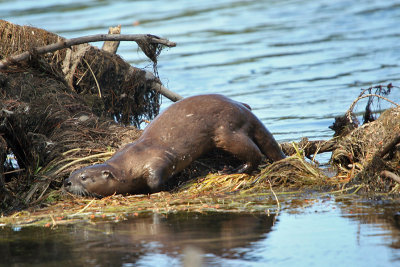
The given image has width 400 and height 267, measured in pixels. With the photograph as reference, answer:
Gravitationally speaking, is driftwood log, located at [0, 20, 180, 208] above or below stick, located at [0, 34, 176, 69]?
below

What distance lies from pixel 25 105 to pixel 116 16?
20372mm

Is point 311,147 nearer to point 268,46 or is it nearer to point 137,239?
point 137,239

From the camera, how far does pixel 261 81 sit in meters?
16.7

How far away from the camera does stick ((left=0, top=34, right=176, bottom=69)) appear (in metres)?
9.10

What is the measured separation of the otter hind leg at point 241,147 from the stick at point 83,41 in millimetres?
1510

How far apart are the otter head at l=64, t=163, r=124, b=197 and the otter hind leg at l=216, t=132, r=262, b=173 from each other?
118 centimetres

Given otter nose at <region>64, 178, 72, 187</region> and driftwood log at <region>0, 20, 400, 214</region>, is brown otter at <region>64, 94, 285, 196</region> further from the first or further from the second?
driftwood log at <region>0, 20, 400, 214</region>

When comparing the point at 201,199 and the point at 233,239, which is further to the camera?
the point at 201,199

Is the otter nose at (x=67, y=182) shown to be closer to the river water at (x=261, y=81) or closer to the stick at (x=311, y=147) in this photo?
the river water at (x=261, y=81)

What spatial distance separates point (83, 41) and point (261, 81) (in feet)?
26.0

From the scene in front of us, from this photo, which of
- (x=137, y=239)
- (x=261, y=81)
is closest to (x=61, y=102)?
(x=137, y=239)

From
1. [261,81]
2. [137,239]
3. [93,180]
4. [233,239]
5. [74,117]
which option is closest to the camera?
[233,239]

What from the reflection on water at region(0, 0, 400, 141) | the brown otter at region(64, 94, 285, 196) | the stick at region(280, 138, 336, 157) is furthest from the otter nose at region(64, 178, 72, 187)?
the reflection on water at region(0, 0, 400, 141)

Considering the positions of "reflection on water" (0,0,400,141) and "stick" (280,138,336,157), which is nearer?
"stick" (280,138,336,157)
